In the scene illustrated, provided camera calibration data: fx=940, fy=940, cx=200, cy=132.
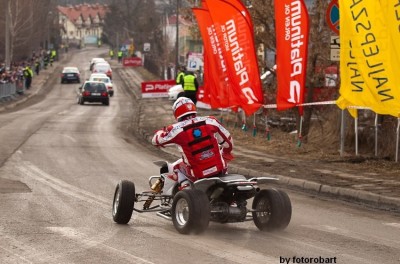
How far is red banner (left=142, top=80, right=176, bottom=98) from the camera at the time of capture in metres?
61.5

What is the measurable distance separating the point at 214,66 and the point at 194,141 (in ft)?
57.7

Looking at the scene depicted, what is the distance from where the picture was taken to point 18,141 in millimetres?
26641

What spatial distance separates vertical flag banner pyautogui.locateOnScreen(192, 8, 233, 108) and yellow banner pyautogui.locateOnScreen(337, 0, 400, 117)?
31.9ft

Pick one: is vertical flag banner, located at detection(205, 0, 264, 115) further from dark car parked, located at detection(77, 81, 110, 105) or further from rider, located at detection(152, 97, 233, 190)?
dark car parked, located at detection(77, 81, 110, 105)

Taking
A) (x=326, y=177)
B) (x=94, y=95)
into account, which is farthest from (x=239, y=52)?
(x=94, y=95)

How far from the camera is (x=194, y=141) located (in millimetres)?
11453

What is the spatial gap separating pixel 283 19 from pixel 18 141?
921 cm

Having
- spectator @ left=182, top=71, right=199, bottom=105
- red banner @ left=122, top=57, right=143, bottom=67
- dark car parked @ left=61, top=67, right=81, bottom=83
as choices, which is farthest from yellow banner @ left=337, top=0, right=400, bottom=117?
red banner @ left=122, top=57, right=143, bottom=67

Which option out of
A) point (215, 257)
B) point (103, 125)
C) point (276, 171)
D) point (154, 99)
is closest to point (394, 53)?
point (276, 171)

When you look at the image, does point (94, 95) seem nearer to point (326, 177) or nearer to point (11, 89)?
point (11, 89)

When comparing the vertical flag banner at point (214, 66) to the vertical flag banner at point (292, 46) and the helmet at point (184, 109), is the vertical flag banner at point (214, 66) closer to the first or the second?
the vertical flag banner at point (292, 46)

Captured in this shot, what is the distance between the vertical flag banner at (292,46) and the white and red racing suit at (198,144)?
997 centimetres

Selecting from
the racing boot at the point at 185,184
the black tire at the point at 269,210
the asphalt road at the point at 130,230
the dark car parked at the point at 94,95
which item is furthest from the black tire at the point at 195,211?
the dark car parked at the point at 94,95

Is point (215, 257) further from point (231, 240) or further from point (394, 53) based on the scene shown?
point (394, 53)
